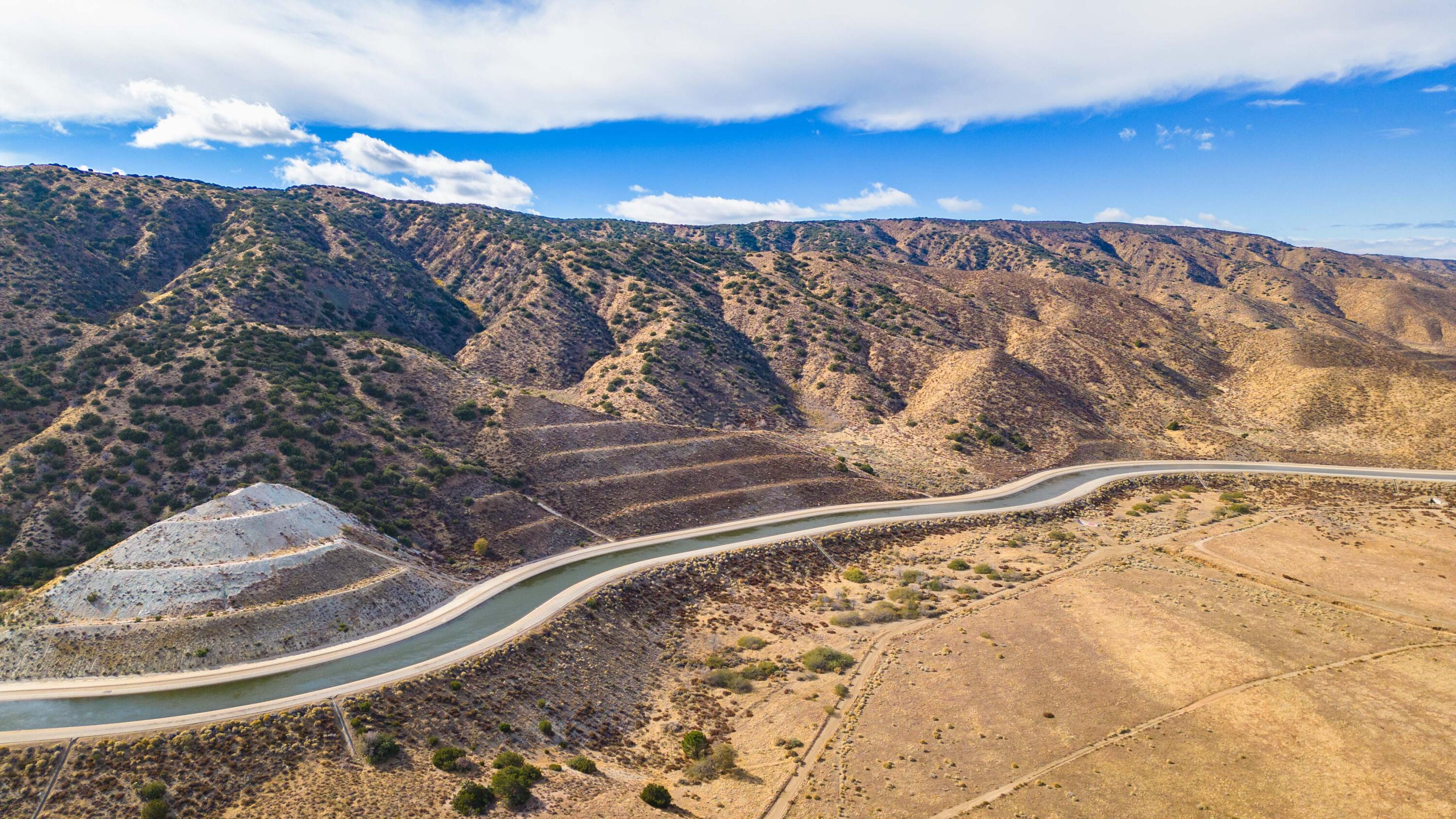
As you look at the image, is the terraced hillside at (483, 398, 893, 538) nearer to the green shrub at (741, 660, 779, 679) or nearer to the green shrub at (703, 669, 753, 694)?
the green shrub at (703, 669, 753, 694)

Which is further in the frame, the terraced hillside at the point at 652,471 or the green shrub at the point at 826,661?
the terraced hillside at the point at 652,471

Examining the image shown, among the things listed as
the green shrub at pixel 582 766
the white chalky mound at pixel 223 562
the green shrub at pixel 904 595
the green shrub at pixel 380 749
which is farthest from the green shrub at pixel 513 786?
the green shrub at pixel 904 595

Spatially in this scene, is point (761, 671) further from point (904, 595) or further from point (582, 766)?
point (904, 595)

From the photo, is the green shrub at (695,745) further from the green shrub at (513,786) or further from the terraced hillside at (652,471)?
the terraced hillside at (652,471)

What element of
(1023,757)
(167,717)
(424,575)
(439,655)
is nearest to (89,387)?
(424,575)

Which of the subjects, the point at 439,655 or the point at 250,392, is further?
the point at 250,392

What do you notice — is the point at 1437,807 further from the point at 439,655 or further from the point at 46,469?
the point at 46,469

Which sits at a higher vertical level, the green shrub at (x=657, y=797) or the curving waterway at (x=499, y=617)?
the curving waterway at (x=499, y=617)
